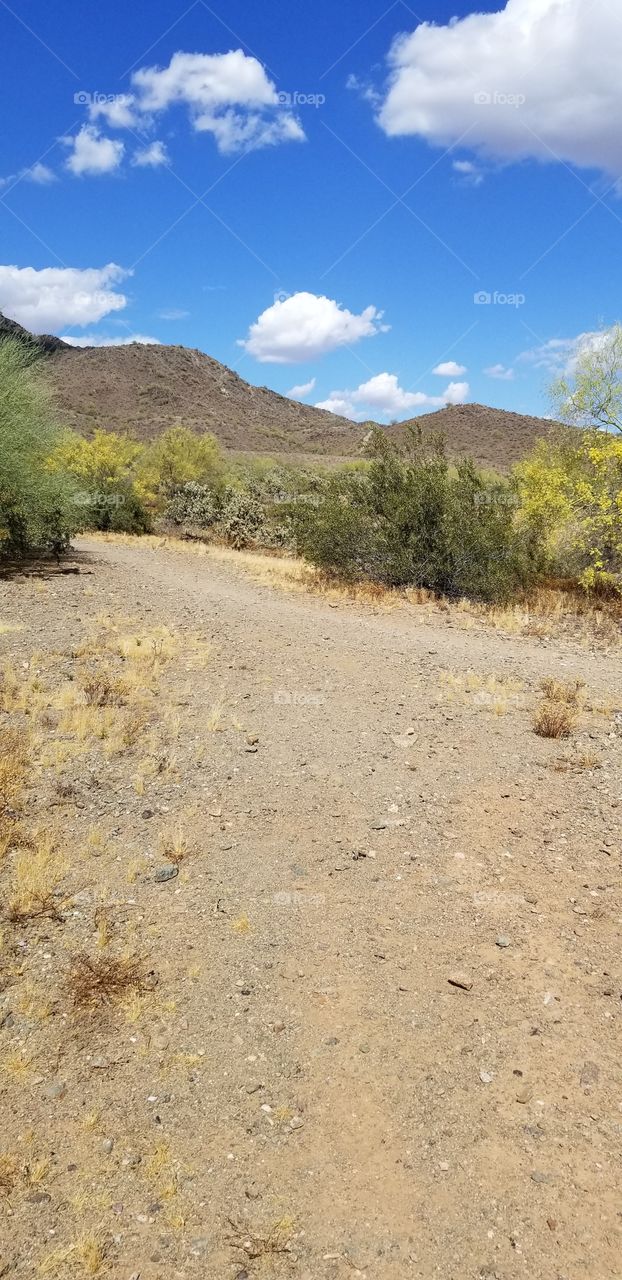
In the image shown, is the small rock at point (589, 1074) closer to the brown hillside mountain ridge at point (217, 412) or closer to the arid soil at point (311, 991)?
the arid soil at point (311, 991)

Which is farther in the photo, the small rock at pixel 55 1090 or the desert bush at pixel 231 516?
the desert bush at pixel 231 516

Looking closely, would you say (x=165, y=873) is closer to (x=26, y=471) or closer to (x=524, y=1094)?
(x=524, y=1094)

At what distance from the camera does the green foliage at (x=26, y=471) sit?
50.6ft

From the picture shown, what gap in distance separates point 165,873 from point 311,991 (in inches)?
60.1

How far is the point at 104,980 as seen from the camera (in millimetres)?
4148

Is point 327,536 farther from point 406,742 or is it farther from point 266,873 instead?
point 266,873

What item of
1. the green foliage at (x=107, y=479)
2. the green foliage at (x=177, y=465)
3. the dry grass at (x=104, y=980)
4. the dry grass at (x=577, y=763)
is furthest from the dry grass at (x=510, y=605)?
the green foliage at (x=177, y=465)

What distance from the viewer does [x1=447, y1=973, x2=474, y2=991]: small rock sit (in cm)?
415

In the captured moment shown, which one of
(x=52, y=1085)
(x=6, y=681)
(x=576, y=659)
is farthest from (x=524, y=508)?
(x=52, y=1085)

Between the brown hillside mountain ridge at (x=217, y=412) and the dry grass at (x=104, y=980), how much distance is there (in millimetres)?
55050

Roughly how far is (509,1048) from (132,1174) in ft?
6.33

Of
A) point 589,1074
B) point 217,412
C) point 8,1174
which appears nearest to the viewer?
point 8,1174

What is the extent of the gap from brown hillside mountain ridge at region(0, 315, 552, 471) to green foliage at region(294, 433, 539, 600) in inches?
1615

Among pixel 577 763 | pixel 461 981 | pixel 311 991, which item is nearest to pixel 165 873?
pixel 311 991
